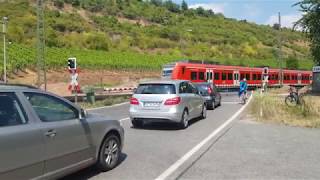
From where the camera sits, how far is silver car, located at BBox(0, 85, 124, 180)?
6094 millimetres

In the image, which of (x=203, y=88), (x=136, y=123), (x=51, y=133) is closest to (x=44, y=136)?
(x=51, y=133)

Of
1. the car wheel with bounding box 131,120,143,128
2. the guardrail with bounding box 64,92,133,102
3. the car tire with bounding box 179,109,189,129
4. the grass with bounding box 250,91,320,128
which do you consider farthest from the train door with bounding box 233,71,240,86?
the car tire with bounding box 179,109,189,129

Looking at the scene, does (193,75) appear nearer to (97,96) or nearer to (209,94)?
(97,96)

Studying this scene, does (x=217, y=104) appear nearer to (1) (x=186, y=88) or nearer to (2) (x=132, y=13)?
(1) (x=186, y=88)

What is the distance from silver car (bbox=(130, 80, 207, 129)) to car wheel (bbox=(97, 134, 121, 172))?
6032 mm

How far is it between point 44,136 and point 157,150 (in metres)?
4.52

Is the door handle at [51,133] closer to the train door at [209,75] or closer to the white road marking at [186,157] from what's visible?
A: the white road marking at [186,157]

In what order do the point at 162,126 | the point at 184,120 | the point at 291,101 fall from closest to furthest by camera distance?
the point at 184,120 → the point at 162,126 → the point at 291,101

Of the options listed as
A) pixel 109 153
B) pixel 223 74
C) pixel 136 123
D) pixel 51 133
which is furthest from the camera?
pixel 223 74

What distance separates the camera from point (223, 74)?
46.9 metres

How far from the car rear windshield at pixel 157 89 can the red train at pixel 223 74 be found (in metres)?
23.0

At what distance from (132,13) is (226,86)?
86275mm

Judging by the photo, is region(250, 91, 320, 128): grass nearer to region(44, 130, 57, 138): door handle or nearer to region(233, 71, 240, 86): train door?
region(44, 130, 57, 138): door handle

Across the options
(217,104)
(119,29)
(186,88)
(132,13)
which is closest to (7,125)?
(186,88)
